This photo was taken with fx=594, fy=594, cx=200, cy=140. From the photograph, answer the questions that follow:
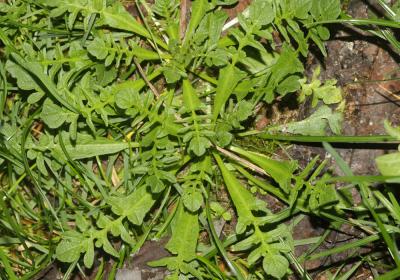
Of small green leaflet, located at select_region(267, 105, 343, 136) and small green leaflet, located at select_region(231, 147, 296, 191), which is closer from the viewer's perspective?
small green leaflet, located at select_region(231, 147, 296, 191)

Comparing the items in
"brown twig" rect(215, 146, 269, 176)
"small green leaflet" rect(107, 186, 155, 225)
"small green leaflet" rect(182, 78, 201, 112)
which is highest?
"small green leaflet" rect(182, 78, 201, 112)

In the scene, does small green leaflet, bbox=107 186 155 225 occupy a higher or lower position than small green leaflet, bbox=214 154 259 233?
lower

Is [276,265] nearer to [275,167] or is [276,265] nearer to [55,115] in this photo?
[275,167]

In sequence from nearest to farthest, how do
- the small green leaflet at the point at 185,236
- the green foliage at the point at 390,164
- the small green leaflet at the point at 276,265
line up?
the green foliage at the point at 390,164
the small green leaflet at the point at 276,265
the small green leaflet at the point at 185,236

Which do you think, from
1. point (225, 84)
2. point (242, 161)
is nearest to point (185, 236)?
point (242, 161)

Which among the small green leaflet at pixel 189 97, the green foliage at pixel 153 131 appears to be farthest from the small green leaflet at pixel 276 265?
the small green leaflet at pixel 189 97

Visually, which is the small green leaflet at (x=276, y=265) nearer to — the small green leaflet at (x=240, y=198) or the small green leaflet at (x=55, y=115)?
the small green leaflet at (x=240, y=198)

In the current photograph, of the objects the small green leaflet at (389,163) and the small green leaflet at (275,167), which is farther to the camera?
the small green leaflet at (275,167)

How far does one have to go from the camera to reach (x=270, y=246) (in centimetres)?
292

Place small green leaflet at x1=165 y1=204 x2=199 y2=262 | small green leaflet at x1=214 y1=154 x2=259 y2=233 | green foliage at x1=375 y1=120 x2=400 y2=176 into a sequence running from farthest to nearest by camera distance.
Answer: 1. small green leaflet at x1=165 y1=204 x2=199 y2=262
2. small green leaflet at x1=214 y1=154 x2=259 y2=233
3. green foliage at x1=375 y1=120 x2=400 y2=176

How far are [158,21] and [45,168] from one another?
3.29ft

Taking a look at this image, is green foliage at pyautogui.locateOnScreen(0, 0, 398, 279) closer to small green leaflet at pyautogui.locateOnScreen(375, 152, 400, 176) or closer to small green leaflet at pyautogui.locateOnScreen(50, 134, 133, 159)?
small green leaflet at pyautogui.locateOnScreen(50, 134, 133, 159)

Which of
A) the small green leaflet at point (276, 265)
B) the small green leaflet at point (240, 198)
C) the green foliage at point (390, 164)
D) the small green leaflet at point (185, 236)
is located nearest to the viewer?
the green foliage at point (390, 164)

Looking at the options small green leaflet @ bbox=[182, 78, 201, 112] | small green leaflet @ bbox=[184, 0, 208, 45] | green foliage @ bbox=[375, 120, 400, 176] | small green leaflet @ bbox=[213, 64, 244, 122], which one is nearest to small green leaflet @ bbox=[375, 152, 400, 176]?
green foliage @ bbox=[375, 120, 400, 176]
